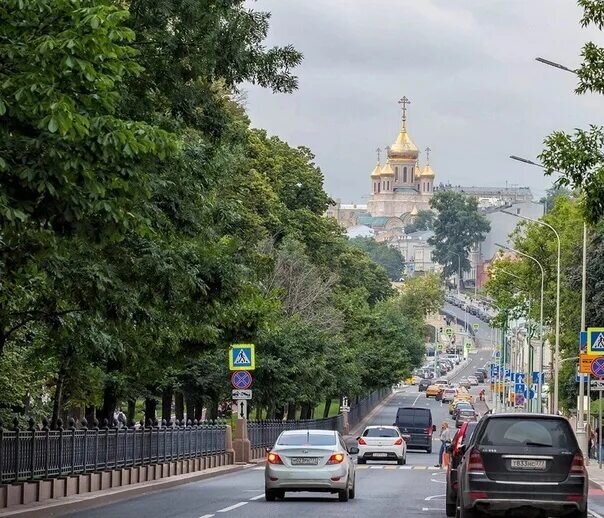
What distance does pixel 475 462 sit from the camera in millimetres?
23172

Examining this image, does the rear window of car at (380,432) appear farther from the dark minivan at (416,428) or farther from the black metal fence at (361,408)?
the black metal fence at (361,408)

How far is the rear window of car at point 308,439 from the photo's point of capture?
108ft

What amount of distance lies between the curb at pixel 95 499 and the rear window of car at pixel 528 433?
267 inches

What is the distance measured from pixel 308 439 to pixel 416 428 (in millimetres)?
55433

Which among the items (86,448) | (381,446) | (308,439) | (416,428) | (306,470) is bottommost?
(416,428)

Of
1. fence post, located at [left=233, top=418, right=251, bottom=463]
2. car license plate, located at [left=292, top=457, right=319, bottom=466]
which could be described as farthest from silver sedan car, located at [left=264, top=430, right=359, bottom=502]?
fence post, located at [left=233, top=418, right=251, bottom=463]

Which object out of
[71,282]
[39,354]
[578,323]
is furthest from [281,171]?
[71,282]

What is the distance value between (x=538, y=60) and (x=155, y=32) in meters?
13.7

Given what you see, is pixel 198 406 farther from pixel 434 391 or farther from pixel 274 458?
pixel 434 391

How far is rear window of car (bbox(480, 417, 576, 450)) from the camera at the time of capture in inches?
909

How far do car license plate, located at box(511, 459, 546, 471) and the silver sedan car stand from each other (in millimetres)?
9409

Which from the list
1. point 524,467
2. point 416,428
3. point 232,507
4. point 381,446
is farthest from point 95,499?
point 416,428

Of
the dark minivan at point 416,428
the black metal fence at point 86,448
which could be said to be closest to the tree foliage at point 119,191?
the black metal fence at point 86,448

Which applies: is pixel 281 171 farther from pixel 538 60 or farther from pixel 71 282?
pixel 71 282
